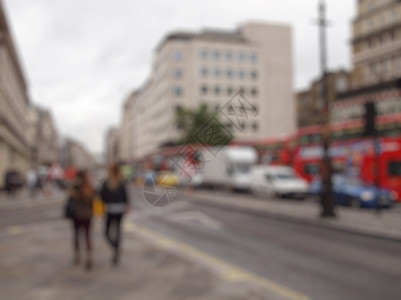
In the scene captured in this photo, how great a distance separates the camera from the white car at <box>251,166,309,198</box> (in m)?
25.3

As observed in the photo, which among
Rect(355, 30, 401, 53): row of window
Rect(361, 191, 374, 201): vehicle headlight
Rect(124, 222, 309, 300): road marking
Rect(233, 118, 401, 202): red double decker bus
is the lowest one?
Rect(124, 222, 309, 300): road marking

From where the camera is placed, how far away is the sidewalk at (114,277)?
5688mm

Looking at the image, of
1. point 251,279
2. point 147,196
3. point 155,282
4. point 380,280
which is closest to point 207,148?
point 147,196

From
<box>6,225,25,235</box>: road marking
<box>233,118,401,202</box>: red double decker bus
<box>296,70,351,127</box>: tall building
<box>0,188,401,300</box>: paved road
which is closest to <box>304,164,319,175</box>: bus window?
<box>233,118,401,202</box>: red double decker bus

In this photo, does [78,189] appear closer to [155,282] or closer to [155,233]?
[155,282]

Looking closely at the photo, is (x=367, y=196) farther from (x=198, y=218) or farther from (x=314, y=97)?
(x=314, y=97)

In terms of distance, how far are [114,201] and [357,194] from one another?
48.8ft

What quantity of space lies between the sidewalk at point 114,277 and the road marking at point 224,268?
21 centimetres

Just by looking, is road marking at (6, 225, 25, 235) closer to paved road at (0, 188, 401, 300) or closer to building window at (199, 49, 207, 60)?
paved road at (0, 188, 401, 300)

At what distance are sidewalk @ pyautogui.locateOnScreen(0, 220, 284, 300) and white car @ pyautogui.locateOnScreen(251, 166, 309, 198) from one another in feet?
54.4

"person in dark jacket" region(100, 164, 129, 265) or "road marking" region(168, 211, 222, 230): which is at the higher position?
"person in dark jacket" region(100, 164, 129, 265)

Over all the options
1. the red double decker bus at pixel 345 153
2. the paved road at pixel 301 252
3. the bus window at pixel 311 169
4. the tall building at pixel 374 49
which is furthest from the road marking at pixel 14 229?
the tall building at pixel 374 49

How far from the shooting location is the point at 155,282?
6.28 m

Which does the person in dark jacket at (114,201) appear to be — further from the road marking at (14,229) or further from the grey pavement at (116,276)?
the road marking at (14,229)
